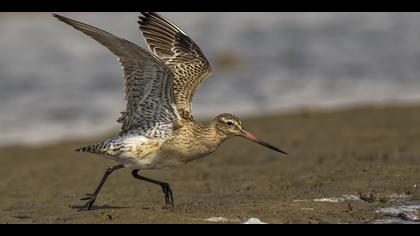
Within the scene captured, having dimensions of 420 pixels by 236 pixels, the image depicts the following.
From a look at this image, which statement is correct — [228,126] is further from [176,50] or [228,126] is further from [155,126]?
[176,50]

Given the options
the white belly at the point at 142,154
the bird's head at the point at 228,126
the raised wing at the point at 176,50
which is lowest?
the white belly at the point at 142,154

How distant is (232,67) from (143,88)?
29.8 feet

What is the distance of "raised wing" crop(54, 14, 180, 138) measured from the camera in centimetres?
743

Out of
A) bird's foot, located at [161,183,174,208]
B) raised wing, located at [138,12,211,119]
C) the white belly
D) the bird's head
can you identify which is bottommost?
bird's foot, located at [161,183,174,208]

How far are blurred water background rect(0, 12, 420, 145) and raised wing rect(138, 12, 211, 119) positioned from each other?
159 inches

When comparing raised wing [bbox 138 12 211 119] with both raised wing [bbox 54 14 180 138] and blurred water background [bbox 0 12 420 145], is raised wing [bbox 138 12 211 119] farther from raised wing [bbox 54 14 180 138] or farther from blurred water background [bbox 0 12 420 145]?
blurred water background [bbox 0 12 420 145]

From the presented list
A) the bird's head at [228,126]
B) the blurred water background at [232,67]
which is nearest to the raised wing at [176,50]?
the bird's head at [228,126]

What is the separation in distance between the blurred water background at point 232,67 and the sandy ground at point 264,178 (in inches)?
46.3

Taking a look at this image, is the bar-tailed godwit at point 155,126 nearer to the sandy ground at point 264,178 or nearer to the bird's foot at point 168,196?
the bird's foot at point 168,196

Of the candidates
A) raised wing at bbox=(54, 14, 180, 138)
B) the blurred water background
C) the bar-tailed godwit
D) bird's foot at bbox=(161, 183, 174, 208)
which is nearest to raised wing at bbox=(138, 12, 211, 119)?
the bar-tailed godwit

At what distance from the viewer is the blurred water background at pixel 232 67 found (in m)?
13.9

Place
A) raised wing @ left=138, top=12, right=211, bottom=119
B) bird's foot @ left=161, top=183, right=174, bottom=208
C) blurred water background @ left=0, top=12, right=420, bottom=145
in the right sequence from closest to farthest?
bird's foot @ left=161, top=183, right=174, bottom=208, raised wing @ left=138, top=12, right=211, bottom=119, blurred water background @ left=0, top=12, right=420, bottom=145

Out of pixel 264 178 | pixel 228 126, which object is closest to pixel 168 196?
pixel 228 126

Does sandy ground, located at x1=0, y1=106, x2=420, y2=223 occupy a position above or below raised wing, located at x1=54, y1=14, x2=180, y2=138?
below
